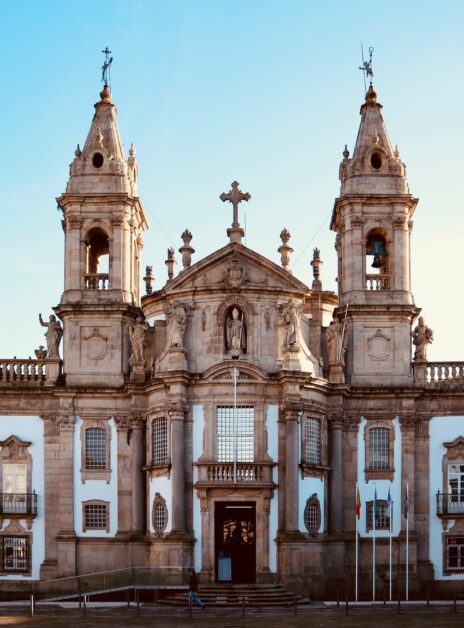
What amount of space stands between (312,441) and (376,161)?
44.1 ft

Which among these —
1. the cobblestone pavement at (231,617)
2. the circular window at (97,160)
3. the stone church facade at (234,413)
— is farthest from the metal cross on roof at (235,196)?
the cobblestone pavement at (231,617)

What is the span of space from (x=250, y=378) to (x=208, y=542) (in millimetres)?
6968

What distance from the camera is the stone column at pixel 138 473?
53.2 meters

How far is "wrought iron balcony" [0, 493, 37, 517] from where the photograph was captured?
53531 mm

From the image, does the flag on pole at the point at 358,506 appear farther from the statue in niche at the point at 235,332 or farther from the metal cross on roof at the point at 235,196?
the metal cross on roof at the point at 235,196

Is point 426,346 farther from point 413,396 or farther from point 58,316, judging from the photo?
point 58,316

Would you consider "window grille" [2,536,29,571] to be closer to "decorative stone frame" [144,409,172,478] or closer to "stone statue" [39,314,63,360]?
"decorative stone frame" [144,409,172,478]

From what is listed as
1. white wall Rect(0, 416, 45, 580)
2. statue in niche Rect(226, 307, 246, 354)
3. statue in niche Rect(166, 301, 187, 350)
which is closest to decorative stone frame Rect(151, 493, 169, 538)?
white wall Rect(0, 416, 45, 580)

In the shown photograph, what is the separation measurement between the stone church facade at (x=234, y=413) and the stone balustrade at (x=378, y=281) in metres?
0.09

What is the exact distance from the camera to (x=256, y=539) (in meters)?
51.2

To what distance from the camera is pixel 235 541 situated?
172 feet

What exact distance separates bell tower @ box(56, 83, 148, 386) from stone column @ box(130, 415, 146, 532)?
2180 mm

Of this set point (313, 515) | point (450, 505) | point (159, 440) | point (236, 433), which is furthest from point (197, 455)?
point (450, 505)

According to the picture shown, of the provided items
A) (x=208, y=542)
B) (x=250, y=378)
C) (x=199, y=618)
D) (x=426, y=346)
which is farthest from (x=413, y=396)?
(x=199, y=618)
